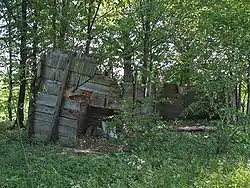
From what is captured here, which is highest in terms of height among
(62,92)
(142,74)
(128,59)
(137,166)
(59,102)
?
(128,59)

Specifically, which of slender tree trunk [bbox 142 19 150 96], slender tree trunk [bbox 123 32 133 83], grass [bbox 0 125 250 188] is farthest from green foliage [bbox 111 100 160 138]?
slender tree trunk [bbox 142 19 150 96]

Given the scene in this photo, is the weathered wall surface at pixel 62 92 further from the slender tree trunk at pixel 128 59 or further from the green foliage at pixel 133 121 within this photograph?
the green foliage at pixel 133 121

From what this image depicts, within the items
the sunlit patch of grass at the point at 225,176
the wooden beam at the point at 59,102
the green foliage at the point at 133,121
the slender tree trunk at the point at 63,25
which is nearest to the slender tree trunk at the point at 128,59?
the green foliage at the point at 133,121

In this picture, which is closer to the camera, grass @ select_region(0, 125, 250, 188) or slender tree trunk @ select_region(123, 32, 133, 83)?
grass @ select_region(0, 125, 250, 188)

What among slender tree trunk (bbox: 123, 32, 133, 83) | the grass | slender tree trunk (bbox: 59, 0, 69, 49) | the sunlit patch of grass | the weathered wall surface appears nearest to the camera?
the sunlit patch of grass

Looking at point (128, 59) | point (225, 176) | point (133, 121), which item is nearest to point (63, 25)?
point (128, 59)

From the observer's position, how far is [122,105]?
9.03 m

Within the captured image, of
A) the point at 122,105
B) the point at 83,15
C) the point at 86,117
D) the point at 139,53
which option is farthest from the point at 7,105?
the point at 83,15

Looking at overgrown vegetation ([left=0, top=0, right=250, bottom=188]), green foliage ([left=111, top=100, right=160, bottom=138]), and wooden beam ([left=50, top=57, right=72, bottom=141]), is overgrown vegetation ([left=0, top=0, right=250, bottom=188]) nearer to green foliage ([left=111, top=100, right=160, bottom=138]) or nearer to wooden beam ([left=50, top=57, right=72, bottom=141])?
green foliage ([left=111, top=100, right=160, bottom=138])

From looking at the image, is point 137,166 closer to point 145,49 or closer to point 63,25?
point 145,49

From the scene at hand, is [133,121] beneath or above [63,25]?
beneath

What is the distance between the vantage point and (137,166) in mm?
6148

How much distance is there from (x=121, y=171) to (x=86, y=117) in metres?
4.86

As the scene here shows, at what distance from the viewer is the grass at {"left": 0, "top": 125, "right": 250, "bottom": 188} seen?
16.8 feet
